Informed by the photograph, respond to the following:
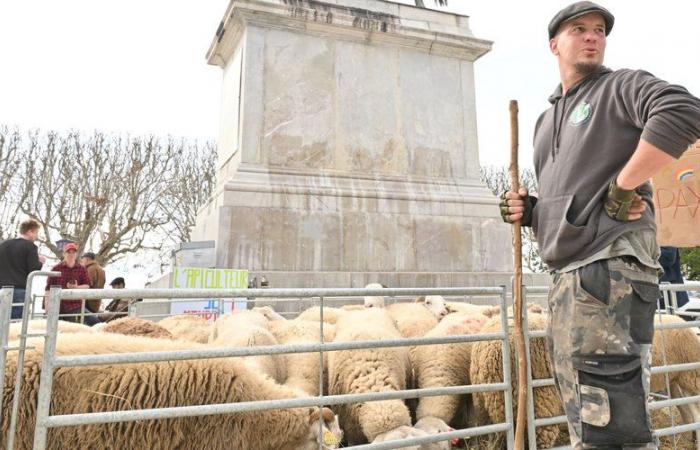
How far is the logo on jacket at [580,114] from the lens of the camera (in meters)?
1.96

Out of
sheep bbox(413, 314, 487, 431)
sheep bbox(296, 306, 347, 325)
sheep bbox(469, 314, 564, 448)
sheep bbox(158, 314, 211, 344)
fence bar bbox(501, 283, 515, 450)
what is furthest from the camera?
sheep bbox(296, 306, 347, 325)

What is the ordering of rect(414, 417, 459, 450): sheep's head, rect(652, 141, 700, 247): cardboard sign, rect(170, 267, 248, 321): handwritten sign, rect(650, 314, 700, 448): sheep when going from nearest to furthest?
rect(414, 417, 459, 450): sheep's head → rect(650, 314, 700, 448): sheep → rect(652, 141, 700, 247): cardboard sign → rect(170, 267, 248, 321): handwritten sign

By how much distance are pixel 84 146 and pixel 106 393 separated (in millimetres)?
23408

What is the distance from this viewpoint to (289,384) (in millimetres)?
3969

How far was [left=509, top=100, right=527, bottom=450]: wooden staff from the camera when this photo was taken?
2.29m

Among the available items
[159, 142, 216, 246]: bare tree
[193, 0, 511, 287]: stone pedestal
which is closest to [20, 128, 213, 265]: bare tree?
[159, 142, 216, 246]: bare tree

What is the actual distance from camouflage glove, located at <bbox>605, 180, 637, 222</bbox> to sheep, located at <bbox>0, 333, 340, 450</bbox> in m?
1.87

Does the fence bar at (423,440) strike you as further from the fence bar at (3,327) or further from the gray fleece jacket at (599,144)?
the fence bar at (3,327)

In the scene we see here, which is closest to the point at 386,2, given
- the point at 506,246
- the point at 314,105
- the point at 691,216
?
the point at 314,105

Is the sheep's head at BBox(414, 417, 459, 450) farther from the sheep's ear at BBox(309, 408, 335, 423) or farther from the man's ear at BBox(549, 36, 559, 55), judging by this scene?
the man's ear at BBox(549, 36, 559, 55)

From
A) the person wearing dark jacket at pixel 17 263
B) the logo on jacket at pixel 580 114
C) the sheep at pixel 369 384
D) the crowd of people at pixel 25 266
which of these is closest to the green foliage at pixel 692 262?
the sheep at pixel 369 384

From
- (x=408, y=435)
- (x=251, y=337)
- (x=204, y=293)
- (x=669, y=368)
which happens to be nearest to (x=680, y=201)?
(x=669, y=368)

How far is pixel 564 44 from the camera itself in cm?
210

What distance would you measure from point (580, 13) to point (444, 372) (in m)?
2.87
